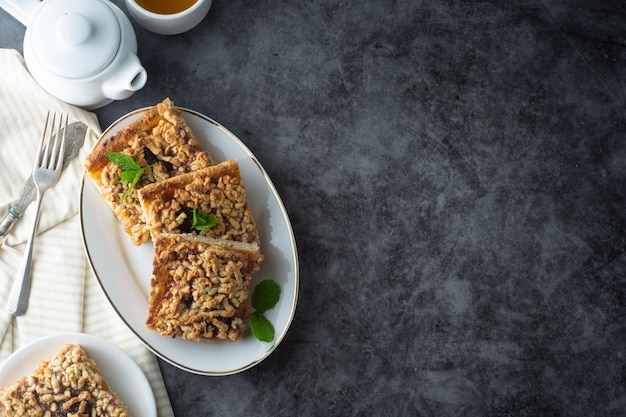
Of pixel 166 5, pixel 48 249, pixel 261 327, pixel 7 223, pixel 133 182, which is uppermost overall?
pixel 166 5

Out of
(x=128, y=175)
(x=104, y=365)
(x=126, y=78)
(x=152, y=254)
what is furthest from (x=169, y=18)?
(x=104, y=365)

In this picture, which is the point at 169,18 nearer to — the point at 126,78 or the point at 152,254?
the point at 126,78

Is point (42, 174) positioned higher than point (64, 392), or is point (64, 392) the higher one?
point (42, 174)

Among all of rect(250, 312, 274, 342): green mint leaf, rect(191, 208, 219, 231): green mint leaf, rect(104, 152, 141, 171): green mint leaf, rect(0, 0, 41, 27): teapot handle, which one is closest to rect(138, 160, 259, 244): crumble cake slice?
rect(191, 208, 219, 231): green mint leaf

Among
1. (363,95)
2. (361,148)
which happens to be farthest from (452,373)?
(363,95)

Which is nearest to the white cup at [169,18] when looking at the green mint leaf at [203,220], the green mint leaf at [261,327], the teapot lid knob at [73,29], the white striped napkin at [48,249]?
the teapot lid knob at [73,29]

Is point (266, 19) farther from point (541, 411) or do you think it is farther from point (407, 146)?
point (541, 411)

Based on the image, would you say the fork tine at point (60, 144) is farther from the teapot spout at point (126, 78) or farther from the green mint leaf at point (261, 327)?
the green mint leaf at point (261, 327)
